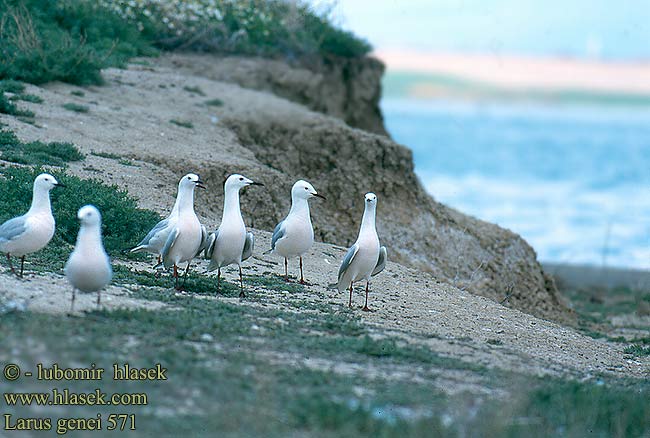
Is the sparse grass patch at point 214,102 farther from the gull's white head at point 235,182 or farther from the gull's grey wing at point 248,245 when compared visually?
the gull's grey wing at point 248,245

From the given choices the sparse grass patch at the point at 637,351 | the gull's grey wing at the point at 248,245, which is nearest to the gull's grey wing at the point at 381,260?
the gull's grey wing at the point at 248,245

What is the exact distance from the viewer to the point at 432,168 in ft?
165

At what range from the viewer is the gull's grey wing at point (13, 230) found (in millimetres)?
8992

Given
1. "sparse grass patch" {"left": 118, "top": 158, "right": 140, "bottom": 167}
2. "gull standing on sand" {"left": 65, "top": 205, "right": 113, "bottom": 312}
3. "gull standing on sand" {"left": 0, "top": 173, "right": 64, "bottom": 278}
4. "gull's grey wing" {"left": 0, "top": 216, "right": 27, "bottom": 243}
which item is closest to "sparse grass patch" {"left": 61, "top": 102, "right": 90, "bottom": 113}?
"sparse grass patch" {"left": 118, "top": 158, "right": 140, "bottom": 167}

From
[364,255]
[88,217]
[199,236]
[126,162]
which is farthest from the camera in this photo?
[126,162]

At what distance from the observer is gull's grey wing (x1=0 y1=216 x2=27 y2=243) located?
8.99 m

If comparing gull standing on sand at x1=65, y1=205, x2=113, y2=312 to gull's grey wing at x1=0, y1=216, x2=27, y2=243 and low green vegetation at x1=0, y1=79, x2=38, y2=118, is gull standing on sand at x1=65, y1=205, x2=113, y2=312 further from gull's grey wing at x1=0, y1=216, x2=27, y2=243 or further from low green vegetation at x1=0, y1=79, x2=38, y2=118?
low green vegetation at x1=0, y1=79, x2=38, y2=118

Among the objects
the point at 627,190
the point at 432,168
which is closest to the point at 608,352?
the point at 627,190

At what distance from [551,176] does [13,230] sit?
4031 centimetres

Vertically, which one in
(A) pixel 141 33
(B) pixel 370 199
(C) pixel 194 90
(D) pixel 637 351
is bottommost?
(D) pixel 637 351

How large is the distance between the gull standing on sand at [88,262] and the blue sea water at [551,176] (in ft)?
53.5

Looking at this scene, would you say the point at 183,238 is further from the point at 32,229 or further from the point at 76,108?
the point at 76,108

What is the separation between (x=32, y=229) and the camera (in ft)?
29.4

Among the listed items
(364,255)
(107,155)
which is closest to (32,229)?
(364,255)
